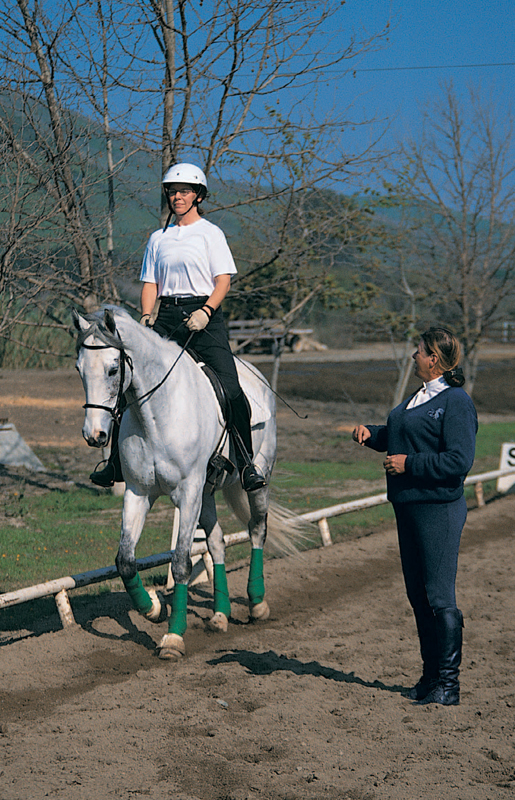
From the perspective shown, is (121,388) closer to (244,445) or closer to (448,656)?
(244,445)

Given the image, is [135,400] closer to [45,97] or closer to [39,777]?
[39,777]

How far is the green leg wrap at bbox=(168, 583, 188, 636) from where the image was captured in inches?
220

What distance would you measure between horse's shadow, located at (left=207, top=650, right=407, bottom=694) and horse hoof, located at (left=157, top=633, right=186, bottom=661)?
215mm

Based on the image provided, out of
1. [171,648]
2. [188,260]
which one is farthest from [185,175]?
[171,648]

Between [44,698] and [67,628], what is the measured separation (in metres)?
1.29

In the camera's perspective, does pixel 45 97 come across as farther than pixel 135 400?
Yes

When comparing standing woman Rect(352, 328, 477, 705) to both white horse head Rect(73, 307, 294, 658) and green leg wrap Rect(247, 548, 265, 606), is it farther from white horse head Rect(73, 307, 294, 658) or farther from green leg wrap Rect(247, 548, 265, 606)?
green leg wrap Rect(247, 548, 265, 606)

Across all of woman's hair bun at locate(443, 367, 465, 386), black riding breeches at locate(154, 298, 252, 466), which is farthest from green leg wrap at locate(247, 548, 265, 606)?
woman's hair bun at locate(443, 367, 465, 386)

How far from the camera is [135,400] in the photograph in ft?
17.1

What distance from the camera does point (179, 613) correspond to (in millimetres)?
5625

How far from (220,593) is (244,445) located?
4.01 feet

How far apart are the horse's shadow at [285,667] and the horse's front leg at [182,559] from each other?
0.29m

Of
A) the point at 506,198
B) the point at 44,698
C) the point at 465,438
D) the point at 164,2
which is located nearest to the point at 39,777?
the point at 44,698

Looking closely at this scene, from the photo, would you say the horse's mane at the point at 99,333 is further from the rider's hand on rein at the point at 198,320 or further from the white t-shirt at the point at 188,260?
the white t-shirt at the point at 188,260
